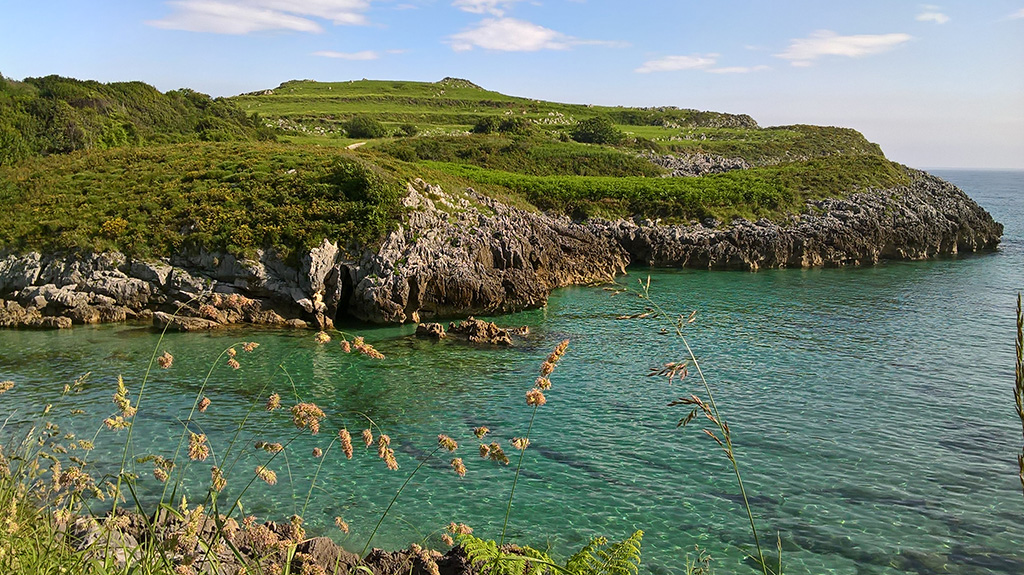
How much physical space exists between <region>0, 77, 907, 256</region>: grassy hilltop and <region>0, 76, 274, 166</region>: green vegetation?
0.16 metres

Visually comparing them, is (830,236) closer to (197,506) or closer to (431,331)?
(431,331)

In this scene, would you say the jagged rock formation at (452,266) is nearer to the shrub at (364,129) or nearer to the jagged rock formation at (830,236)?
the jagged rock formation at (830,236)

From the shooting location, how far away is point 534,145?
3009 inches

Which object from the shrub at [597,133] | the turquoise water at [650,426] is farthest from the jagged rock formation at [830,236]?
the shrub at [597,133]

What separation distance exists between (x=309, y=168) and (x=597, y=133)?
55758 millimetres

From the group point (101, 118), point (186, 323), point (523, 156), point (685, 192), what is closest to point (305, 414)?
point (186, 323)

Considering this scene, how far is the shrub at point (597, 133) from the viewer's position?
86625mm

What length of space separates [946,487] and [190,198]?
3322cm

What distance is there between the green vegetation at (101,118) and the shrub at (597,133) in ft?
124

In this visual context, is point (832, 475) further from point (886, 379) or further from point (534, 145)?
point (534, 145)

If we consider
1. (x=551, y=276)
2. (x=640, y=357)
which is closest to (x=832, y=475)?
(x=640, y=357)

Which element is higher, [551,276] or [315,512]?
[551,276]

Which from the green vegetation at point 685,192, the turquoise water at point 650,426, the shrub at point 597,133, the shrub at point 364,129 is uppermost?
the shrub at point 597,133

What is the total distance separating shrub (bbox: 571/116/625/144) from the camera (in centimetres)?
8662
